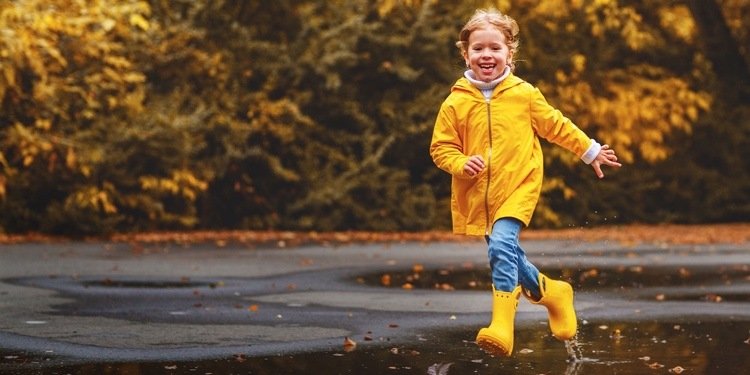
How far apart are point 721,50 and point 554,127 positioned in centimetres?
1783

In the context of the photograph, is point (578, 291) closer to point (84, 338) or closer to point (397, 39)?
point (84, 338)

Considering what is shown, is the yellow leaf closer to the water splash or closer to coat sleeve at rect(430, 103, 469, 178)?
the water splash

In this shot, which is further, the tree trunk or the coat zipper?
the tree trunk

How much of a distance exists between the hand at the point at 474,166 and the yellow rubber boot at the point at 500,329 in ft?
1.97

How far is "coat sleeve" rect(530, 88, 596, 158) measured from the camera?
730cm

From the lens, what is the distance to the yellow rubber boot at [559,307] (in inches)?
298

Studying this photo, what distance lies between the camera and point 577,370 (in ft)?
23.9

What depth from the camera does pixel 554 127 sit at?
7328 millimetres

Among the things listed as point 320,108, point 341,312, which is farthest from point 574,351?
point 320,108

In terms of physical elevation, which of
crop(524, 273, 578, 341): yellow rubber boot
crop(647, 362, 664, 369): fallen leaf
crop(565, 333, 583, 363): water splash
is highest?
crop(524, 273, 578, 341): yellow rubber boot

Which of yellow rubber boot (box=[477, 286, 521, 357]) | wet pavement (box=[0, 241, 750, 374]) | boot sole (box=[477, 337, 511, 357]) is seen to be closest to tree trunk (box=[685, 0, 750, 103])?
wet pavement (box=[0, 241, 750, 374])

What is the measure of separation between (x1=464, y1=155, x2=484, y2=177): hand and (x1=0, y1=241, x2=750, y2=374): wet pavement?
99cm

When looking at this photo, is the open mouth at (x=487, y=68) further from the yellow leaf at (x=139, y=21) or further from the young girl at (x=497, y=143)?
the yellow leaf at (x=139, y=21)

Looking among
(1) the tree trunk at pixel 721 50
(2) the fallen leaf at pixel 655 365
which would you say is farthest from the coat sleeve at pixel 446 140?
(1) the tree trunk at pixel 721 50
